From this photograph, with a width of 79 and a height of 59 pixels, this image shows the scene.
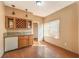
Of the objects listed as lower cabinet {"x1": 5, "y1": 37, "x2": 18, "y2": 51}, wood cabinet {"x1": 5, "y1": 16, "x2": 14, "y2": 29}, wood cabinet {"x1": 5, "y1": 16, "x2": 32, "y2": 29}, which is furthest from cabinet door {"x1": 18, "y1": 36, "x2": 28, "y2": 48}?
wood cabinet {"x1": 5, "y1": 16, "x2": 14, "y2": 29}

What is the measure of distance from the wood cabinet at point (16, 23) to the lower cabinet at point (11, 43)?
2.65 feet

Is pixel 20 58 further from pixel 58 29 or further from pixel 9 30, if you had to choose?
pixel 58 29

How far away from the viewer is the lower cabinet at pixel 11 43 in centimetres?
419

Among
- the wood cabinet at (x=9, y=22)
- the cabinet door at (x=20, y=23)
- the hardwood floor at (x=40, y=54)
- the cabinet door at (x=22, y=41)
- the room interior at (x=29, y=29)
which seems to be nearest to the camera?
the hardwood floor at (x=40, y=54)

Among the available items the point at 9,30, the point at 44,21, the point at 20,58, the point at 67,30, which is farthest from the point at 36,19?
the point at 20,58

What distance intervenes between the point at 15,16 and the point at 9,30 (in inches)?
38.2

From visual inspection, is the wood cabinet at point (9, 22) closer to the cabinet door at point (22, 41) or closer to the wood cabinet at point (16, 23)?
the wood cabinet at point (16, 23)

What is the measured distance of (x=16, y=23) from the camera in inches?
203

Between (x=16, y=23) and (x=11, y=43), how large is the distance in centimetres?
138

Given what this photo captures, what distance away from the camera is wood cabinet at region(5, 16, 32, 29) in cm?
471

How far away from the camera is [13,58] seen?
Answer: 3.27 m

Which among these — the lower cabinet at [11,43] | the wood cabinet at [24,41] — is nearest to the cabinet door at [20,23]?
the wood cabinet at [24,41]

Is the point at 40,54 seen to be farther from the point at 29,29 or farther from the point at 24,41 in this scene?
the point at 29,29

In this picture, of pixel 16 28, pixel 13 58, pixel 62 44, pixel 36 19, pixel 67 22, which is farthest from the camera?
pixel 36 19
